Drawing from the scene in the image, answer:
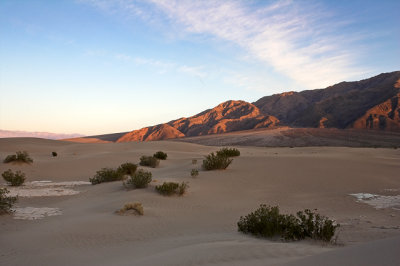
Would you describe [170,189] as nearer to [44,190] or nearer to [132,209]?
[132,209]

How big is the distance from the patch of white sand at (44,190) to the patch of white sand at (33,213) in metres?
2.73

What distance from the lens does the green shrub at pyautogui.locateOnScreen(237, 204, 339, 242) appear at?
18.1 feet

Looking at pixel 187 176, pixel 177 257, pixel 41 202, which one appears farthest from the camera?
pixel 187 176

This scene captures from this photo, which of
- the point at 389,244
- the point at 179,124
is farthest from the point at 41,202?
the point at 179,124

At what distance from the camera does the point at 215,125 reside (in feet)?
343

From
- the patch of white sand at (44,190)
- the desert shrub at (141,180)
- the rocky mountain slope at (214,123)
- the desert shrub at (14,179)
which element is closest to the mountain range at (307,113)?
the rocky mountain slope at (214,123)

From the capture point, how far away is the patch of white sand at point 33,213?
8.44m

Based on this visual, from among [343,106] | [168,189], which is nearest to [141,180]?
[168,189]

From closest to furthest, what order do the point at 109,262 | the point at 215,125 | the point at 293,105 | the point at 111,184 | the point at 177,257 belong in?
the point at 177,257 → the point at 109,262 → the point at 111,184 → the point at 215,125 → the point at 293,105

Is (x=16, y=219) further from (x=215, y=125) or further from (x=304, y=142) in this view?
(x=215, y=125)

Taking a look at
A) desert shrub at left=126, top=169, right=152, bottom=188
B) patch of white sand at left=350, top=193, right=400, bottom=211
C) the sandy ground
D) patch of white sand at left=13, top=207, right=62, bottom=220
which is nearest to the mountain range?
the sandy ground

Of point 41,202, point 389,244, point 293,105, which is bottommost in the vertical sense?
point 41,202

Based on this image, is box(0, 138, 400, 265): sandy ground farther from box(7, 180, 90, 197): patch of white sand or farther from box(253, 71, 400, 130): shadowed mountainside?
box(253, 71, 400, 130): shadowed mountainside

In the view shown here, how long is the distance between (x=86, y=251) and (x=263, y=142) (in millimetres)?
50451
